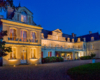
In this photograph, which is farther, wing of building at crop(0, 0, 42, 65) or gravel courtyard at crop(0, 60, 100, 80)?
wing of building at crop(0, 0, 42, 65)

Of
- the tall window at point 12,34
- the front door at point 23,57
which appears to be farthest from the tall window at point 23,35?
the front door at point 23,57

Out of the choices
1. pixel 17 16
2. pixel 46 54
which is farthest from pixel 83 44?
pixel 17 16

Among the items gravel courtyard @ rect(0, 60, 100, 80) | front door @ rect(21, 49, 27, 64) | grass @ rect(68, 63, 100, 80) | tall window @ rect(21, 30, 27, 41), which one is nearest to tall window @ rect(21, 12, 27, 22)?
tall window @ rect(21, 30, 27, 41)

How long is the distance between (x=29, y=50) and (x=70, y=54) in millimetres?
20253

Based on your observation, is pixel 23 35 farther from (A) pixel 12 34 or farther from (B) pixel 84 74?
(B) pixel 84 74

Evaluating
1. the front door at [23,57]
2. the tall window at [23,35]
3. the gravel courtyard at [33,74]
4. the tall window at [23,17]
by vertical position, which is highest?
the tall window at [23,17]

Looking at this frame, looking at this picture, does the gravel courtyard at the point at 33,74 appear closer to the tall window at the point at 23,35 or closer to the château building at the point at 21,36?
the château building at the point at 21,36

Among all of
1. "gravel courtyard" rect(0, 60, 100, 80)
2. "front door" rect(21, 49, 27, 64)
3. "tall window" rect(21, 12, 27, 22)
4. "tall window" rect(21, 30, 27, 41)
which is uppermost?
"tall window" rect(21, 12, 27, 22)

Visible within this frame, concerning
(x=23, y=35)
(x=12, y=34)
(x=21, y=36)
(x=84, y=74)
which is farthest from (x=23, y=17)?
(x=84, y=74)

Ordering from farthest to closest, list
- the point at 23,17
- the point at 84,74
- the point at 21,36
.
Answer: the point at 23,17 < the point at 21,36 < the point at 84,74

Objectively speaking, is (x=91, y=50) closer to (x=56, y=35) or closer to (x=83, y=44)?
(x=83, y=44)

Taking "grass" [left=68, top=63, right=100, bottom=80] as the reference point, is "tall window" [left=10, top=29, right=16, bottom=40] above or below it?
above

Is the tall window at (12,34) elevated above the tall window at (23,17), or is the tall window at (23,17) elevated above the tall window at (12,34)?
the tall window at (23,17)

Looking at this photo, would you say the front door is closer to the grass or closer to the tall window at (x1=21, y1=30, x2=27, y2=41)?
the tall window at (x1=21, y1=30, x2=27, y2=41)
